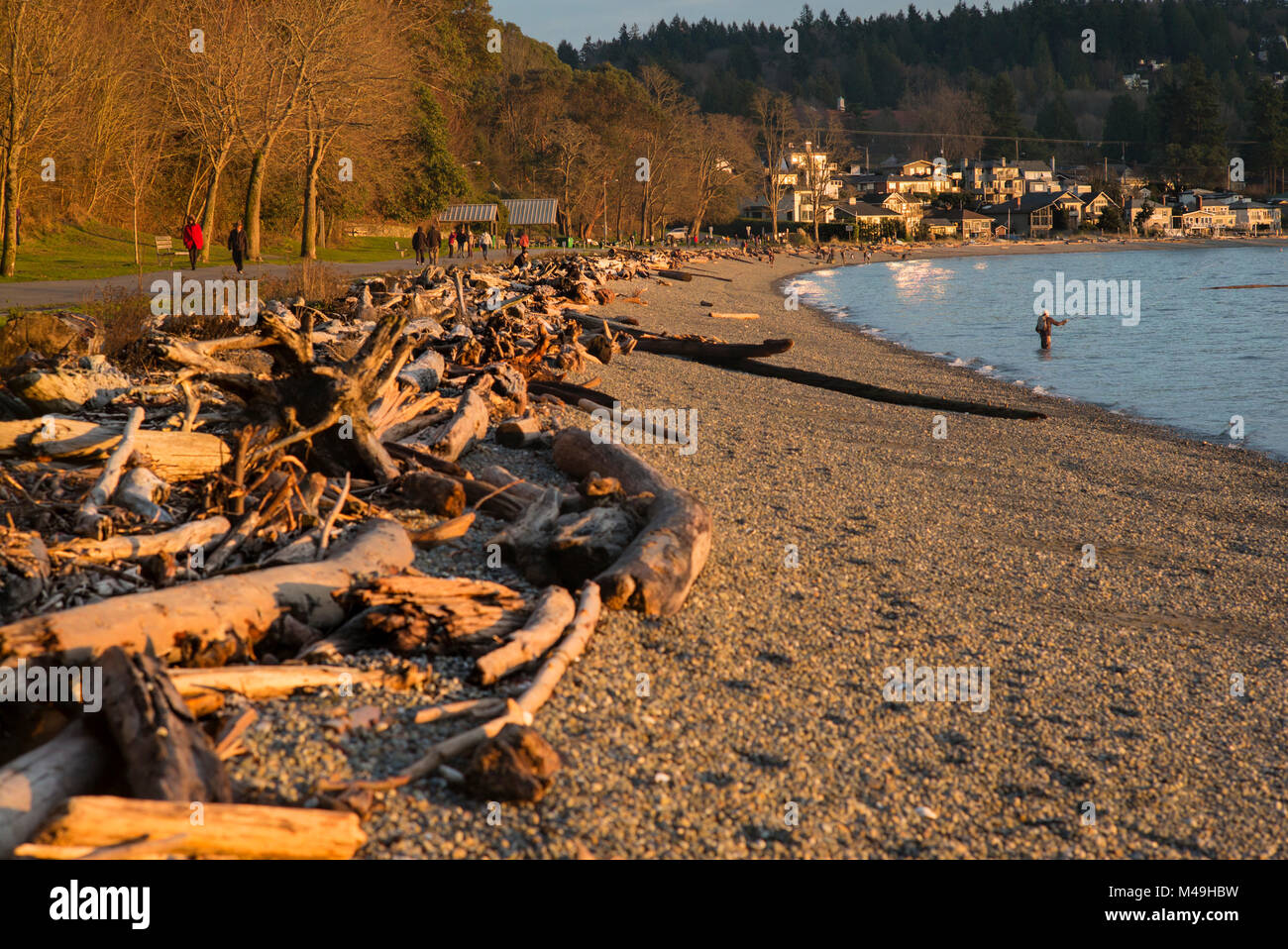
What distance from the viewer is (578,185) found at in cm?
8675

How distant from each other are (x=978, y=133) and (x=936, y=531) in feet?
695

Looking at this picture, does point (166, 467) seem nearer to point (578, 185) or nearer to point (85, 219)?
point (85, 219)

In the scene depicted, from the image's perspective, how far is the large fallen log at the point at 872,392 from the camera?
58.5ft

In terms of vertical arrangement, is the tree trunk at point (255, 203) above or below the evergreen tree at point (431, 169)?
below

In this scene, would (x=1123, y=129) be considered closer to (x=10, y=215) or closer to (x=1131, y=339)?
(x=1131, y=339)

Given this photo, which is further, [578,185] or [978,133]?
[978,133]

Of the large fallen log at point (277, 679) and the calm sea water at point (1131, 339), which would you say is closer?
the large fallen log at point (277, 679)

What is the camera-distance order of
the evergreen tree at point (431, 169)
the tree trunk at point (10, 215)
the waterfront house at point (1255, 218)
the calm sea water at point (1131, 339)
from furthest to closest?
the waterfront house at point (1255, 218) → the evergreen tree at point (431, 169) → the tree trunk at point (10, 215) → the calm sea water at point (1131, 339)

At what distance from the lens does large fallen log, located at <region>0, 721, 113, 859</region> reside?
3719mm

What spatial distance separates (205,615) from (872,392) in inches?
593

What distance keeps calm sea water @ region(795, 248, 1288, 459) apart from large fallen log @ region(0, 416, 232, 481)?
1648 cm

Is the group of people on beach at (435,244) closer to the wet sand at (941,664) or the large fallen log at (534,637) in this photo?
the wet sand at (941,664)

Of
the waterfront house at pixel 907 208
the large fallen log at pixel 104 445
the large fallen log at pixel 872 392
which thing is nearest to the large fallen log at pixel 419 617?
the large fallen log at pixel 104 445
